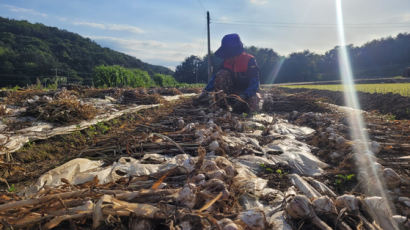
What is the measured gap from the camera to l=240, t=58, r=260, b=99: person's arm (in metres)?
5.26

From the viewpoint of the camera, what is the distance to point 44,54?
125ft

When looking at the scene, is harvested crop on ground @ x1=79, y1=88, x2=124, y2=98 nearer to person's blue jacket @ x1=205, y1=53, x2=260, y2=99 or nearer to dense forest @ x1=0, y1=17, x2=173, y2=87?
person's blue jacket @ x1=205, y1=53, x2=260, y2=99

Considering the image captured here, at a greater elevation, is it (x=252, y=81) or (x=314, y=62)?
(x=314, y=62)

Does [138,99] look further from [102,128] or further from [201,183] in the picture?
[201,183]

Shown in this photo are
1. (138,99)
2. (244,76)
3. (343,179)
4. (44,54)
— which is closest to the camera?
(343,179)

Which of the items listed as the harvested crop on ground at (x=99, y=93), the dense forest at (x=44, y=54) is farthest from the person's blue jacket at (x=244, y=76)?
the dense forest at (x=44, y=54)

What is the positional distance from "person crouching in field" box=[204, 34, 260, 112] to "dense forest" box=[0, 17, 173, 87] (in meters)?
27.5

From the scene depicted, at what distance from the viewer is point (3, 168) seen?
1975 millimetres

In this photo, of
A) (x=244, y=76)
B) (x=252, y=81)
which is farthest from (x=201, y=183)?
(x=244, y=76)

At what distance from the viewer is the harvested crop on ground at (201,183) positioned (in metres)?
1.01

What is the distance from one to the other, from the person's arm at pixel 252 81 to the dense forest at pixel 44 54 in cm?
2809

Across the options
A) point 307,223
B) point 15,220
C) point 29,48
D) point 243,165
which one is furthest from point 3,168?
point 29,48

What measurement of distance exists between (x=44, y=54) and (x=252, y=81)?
44.6 meters

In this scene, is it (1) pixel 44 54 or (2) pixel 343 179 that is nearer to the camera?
(2) pixel 343 179
